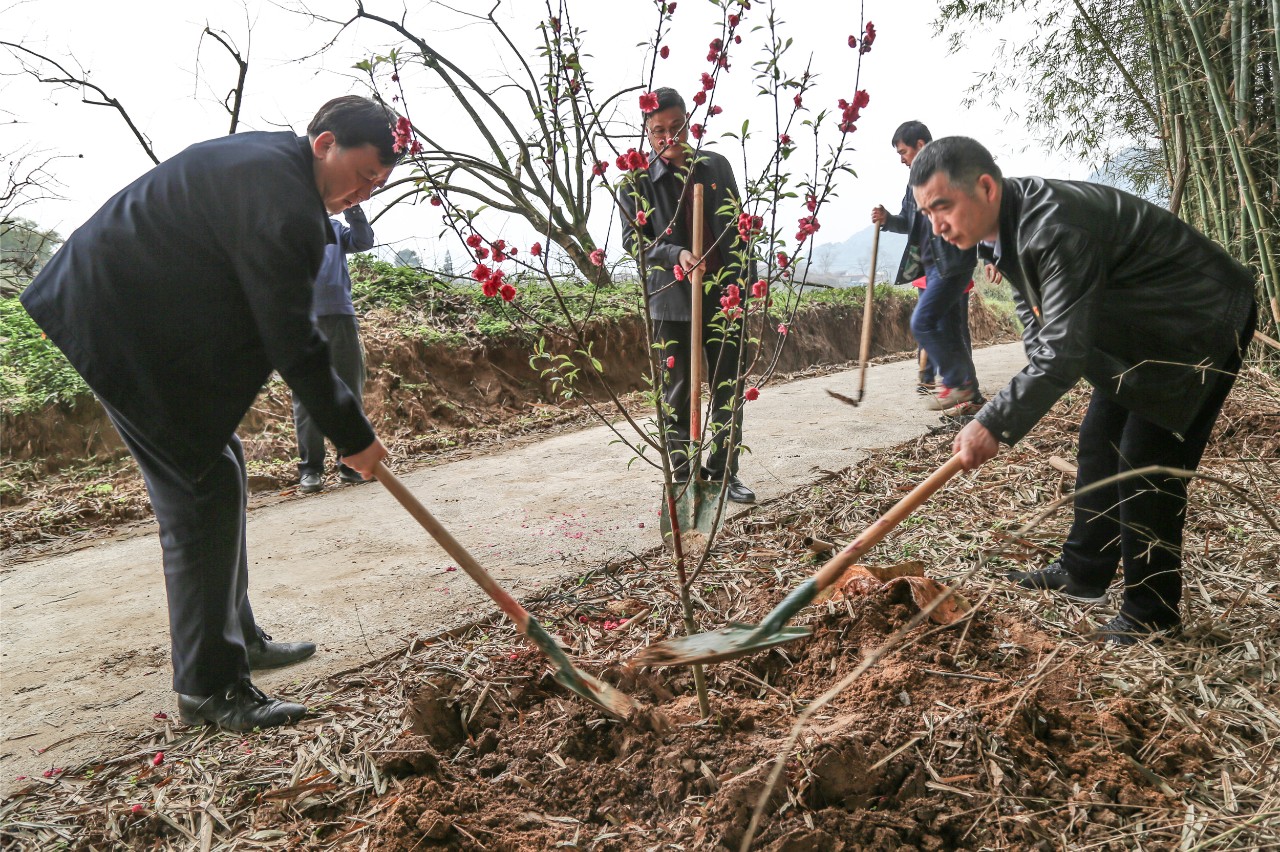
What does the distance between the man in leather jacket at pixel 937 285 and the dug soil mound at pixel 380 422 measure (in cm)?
100

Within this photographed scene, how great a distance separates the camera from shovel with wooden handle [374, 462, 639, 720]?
1.75 metres

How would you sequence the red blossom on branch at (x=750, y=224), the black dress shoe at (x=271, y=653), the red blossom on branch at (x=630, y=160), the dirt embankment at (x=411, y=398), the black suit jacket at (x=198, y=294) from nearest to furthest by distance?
1. the black suit jacket at (x=198, y=294)
2. the red blossom on branch at (x=630, y=160)
3. the red blossom on branch at (x=750, y=224)
4. the black dress shoe at (x=271, y=653)
5. the dirt embankment at (x=411, y=398)

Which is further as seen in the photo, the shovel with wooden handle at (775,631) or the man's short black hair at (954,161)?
the man's short black hair at (954,161)

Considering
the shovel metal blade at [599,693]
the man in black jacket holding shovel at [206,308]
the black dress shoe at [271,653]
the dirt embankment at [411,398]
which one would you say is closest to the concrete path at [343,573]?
the black dress shoe at [271,653]

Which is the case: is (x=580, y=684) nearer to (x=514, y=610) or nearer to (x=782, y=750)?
(x=514, y=610)

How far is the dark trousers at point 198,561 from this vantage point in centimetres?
212

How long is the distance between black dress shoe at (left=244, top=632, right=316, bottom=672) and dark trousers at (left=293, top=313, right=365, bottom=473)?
2198 mm

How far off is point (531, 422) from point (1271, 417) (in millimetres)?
5132

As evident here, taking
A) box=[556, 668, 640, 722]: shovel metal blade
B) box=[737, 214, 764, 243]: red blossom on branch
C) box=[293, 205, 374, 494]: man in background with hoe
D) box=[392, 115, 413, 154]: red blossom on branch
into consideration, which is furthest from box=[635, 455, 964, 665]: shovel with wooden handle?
box=[293, 205, 374, 494]: man in background with hoe

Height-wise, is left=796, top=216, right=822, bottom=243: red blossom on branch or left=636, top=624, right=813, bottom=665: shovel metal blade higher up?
left=796, top=216, right=822, bottom=243: red blossom on branch

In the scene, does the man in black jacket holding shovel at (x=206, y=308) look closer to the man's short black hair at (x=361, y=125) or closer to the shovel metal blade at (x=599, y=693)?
the man's short black hair at (x=361, y=125)

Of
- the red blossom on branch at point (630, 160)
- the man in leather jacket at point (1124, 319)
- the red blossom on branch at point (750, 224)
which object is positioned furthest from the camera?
the red blossom on branch at point (750, 224)

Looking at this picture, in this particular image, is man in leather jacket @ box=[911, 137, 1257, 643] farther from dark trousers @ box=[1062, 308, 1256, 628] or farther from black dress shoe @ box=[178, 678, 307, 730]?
black dress shoe @ box=[178, 678, 307, 730]

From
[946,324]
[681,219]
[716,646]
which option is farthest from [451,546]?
[946,324]
